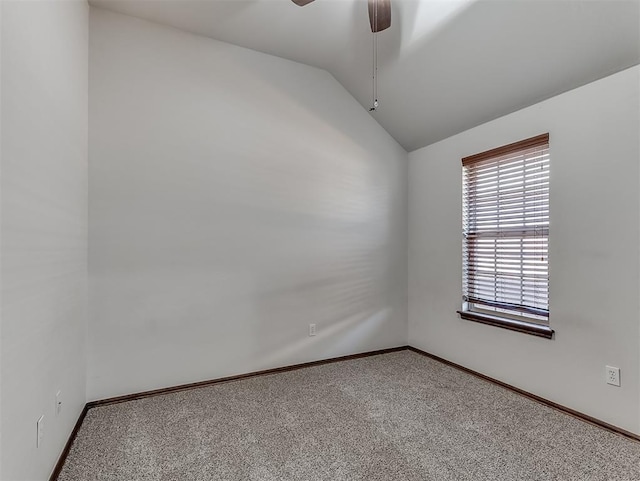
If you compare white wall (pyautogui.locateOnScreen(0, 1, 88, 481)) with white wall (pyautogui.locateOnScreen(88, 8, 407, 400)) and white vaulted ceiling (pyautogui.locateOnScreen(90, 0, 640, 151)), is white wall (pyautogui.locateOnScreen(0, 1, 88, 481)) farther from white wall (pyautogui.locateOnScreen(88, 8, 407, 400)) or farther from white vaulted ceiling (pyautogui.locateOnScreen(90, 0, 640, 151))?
white vaulted ceiling (pyautogui.locateOnScreen(90, 0, 640, 151))

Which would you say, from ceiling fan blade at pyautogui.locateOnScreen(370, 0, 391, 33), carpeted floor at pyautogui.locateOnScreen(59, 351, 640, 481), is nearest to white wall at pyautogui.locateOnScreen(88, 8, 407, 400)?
carpeted floor at pyautogui.locateOnScreen(59, 351, 640, 481)

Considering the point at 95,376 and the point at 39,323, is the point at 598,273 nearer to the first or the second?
the point at 39,323

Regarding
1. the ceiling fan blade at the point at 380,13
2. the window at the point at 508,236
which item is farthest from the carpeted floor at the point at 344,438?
the ceiling fan blade at the point at 380,13

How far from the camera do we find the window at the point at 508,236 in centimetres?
256

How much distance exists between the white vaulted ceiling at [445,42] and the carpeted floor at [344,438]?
233cm

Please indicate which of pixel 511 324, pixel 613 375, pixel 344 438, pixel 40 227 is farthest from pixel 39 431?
pixel 613 375

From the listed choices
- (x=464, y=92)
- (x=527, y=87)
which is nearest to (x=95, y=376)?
(x=464, y=92)

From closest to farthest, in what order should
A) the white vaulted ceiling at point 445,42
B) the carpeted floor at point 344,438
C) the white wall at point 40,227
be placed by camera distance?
1. the white wall at point 40,227
2. the carpeted floor at point 344,438
3. the white vaulted ceiling at point 445,42

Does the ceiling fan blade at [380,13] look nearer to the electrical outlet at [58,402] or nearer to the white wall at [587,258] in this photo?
the white wall at [587,258]

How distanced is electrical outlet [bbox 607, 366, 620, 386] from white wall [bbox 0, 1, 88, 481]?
3.12 metres

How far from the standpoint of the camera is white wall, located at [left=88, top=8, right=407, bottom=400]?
248cm

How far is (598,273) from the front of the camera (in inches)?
86.4

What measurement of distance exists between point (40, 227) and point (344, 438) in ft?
6.47

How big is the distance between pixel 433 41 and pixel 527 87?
31.2 inches
